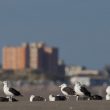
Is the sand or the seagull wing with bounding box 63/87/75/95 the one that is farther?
the seagull wing with bounding box 63/87/75/95

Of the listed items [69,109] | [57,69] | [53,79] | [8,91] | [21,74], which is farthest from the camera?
[57,69]

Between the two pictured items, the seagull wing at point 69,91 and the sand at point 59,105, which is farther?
the seagull wing at point 69,91

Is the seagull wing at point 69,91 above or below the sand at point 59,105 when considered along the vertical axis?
above

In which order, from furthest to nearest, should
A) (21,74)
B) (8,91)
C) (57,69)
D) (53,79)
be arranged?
(57,69) < (21,74) < (53,79) < (8,91)

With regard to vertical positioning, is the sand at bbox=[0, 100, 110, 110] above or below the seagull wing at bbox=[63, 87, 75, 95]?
below

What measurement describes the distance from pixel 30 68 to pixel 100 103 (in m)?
163

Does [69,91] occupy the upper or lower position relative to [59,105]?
upper

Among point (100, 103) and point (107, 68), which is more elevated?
point (107, 68)

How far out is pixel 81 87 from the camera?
31.8 metres

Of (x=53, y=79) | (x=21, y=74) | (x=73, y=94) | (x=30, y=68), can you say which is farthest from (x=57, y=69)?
(x=73, y=94)

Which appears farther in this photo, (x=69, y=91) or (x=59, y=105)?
(x=69, y=91)

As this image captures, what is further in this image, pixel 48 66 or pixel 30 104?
pixel 48 66

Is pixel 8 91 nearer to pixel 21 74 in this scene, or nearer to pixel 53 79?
pixel 53 79

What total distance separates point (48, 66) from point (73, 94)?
166531 millimetres
